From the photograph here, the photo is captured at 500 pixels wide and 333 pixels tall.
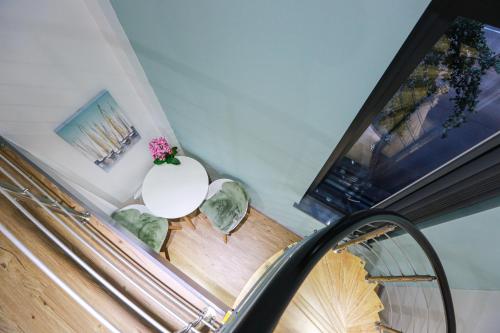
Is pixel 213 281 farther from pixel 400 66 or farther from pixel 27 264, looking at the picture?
pixel 400 66

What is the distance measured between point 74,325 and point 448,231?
1804 millimetres

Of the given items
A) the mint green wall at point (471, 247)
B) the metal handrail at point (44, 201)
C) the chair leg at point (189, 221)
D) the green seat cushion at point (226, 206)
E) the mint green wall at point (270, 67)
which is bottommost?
the metal handrail at point (44, 201)

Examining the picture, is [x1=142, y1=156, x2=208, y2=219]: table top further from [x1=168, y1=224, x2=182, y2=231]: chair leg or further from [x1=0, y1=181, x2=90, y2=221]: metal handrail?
[x1=0, y1=181, x2=90, y2=221]: metal handrail

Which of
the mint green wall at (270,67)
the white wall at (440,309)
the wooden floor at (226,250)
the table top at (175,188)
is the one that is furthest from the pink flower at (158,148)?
the white wall at (440,309)

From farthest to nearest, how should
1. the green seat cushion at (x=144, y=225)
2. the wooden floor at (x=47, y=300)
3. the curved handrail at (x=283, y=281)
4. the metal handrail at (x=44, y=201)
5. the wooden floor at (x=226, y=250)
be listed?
the wooden floor at (x=226, y=250) < the green seat cushion at (x=144, y=225) < the metal handrail at (x=44, y=201) < the wooden floor at (x=47, y=300) < the curved handrail at (x=283, y=281)

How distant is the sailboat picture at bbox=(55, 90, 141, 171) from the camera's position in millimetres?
Result: 2014

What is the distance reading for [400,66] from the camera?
1.04 m

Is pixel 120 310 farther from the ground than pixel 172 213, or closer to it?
closer to it

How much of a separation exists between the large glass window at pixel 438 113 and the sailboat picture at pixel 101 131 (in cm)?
191

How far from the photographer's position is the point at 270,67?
140 centimetres

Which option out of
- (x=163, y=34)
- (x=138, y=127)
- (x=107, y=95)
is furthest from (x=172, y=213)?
(x=163, y=34)

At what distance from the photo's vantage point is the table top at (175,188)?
2543mm

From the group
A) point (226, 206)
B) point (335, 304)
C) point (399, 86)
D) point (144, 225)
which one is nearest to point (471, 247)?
point (399, 86)

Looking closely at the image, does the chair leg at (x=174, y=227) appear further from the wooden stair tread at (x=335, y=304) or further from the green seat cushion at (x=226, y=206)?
the wooden stair tread at (x=335, y=304)
